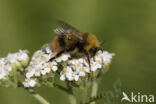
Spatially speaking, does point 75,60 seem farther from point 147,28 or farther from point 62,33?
point 147,28

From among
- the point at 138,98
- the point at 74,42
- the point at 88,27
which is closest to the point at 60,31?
the point at 74,42

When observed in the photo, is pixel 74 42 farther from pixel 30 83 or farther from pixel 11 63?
pixel 11 63

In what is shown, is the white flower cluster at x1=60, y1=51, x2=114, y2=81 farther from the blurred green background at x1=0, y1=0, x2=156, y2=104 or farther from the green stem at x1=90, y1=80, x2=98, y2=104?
the blurred green background at x1=0, y1=0, x2=156, y2=104

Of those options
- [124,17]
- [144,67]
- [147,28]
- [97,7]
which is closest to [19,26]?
[97,7]

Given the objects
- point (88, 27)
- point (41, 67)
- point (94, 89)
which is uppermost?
point (88, 27)

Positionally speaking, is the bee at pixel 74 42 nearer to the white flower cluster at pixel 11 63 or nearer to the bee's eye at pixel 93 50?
the bee's eye at pixel 93 50
